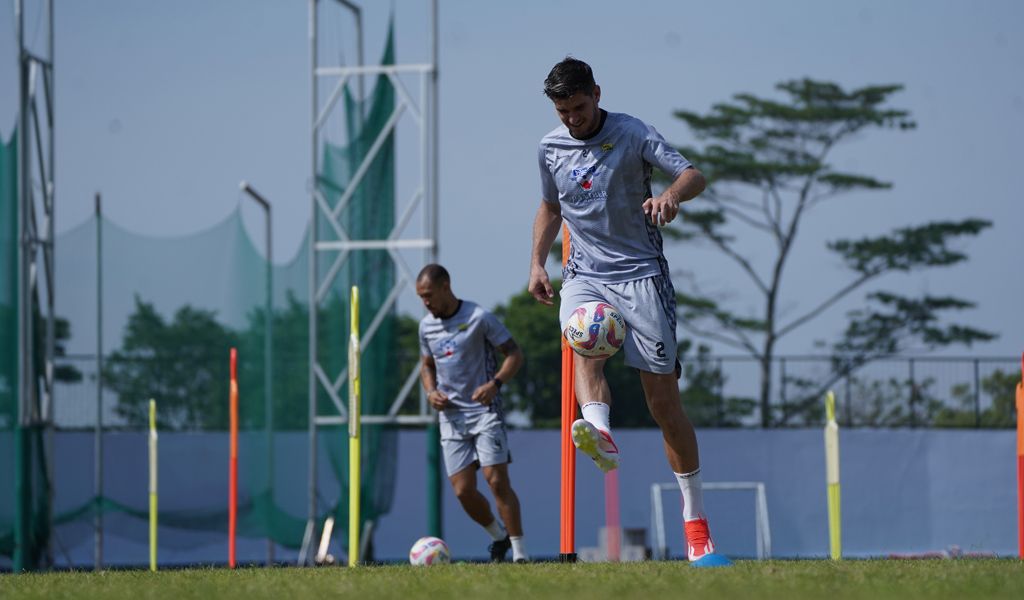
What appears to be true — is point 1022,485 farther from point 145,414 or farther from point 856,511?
point 856,511

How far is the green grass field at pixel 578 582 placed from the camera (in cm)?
408

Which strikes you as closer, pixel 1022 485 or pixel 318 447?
pixel 1022 485

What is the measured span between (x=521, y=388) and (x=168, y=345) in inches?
698

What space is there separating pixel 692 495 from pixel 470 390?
10.9 ft

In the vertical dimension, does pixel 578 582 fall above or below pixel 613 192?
below

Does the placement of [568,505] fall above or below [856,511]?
above

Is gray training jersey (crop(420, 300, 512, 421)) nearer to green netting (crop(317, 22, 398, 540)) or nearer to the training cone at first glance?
the training cone

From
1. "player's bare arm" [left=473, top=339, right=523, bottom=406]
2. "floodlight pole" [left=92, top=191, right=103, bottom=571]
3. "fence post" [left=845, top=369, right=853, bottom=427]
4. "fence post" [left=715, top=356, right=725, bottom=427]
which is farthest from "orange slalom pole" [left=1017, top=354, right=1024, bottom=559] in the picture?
"fence post" [left=715, top=356, right=725, bottom=427]

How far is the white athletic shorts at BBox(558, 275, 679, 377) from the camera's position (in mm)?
5625

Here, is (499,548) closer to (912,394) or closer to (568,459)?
(568,459)

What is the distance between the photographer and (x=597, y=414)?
5.51 metres

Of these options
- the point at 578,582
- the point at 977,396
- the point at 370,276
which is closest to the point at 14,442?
the point at 370,276

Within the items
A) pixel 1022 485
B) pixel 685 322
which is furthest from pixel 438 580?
pixel 685 322

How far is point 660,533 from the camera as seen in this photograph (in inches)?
899
